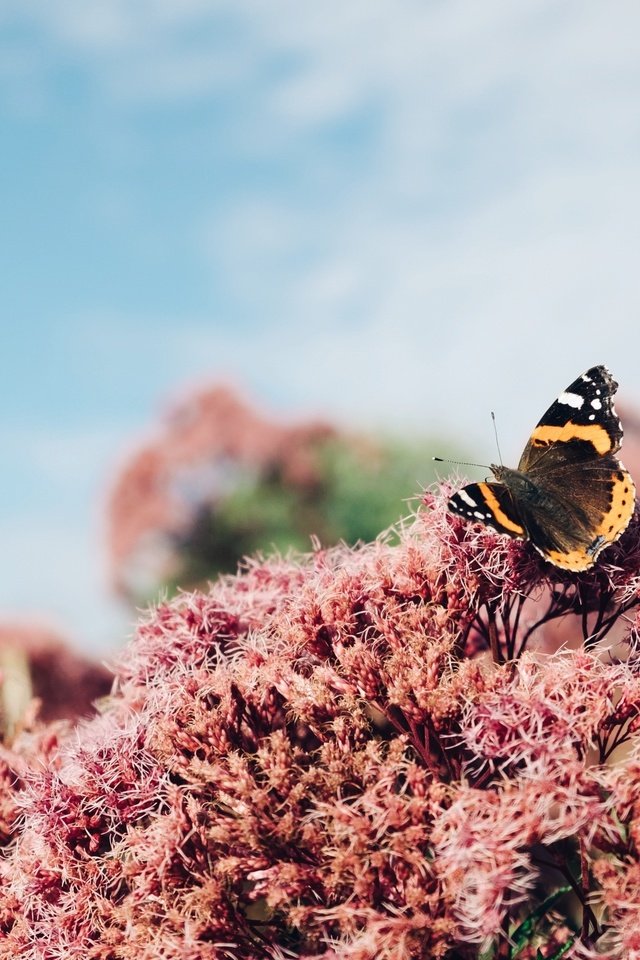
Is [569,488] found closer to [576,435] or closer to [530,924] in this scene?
→ [576,435]

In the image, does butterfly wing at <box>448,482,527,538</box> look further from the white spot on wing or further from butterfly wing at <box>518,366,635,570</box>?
the white spot on wing

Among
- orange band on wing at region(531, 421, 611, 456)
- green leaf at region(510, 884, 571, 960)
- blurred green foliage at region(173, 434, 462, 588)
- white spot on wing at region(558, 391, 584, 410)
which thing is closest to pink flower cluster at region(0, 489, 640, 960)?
green leaf at region(510, 884, 571, 960)

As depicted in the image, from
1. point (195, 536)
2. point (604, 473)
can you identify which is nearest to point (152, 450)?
point (195, 536)

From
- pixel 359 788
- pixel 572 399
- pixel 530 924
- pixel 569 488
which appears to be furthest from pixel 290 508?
pixel 359 788

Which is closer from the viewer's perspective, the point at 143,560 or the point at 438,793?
the point at 438,793

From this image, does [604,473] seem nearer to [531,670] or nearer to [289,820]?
[531,670]

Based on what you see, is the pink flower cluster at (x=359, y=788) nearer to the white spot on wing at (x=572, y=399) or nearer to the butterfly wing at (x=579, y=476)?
the butterfly wing at (x=579, y=476)
